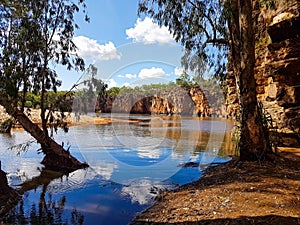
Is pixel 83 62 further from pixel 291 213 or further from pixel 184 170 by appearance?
pixel 291 213

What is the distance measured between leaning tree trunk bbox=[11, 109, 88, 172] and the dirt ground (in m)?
3.74

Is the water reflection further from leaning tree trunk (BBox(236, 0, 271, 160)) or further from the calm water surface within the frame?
leaning tree trunk (BBox(236, 0, 271, 160))

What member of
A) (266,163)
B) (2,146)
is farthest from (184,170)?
(2,146)

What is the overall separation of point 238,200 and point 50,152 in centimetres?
609

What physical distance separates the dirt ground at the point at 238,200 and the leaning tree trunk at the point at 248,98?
544 mm

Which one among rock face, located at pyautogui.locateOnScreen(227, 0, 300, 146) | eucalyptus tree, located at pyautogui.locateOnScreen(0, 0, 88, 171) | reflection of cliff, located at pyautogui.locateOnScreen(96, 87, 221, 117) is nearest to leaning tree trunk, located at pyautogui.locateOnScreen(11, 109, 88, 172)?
eucalyptus tree, located at pyautogui.locateOnScreen(0, 0, 88, 171)

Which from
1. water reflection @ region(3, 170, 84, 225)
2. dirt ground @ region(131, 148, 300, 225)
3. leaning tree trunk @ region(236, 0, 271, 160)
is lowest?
water reflection @ region(3, 170, 84, 225)

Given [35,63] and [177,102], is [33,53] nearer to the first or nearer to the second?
[35,63]

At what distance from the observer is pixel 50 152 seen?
8.49m

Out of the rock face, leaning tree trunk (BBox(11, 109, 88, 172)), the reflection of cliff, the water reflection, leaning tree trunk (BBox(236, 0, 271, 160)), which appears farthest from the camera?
the reflection of cliff

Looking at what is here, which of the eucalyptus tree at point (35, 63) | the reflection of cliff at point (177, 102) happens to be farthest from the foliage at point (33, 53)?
the reflection of cliff at point (177, 102)

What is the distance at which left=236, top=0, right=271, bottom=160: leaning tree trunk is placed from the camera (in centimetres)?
664

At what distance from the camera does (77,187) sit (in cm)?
641

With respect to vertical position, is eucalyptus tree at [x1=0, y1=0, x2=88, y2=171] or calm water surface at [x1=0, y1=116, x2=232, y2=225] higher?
eucalyptus tree at [x1=0, y1=0, x2=88, y2=171]
